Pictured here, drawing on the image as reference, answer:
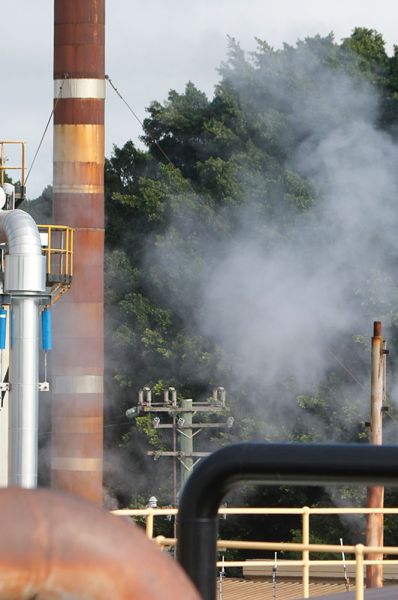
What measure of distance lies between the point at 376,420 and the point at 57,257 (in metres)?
8.04

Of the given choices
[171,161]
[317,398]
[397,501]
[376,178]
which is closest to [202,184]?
[171,161]

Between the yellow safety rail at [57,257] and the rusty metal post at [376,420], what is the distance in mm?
5372

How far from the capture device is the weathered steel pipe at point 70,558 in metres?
1.48

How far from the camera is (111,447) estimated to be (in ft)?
130

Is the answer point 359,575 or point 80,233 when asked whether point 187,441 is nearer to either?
point 80,233

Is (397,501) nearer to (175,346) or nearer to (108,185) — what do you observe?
(175,346)

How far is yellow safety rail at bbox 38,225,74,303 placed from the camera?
2326 centimetres

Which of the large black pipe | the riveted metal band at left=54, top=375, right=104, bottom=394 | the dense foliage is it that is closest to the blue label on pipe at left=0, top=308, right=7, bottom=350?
the riveted metal band at left=54, top=375, right=104, bottom=394

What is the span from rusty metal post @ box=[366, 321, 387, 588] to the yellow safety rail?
5372 millimetres

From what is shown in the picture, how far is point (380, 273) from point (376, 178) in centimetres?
307

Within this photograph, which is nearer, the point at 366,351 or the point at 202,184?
the point at 366,351

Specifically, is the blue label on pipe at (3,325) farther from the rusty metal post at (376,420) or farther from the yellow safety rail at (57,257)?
the rusty metal post at (376,420)

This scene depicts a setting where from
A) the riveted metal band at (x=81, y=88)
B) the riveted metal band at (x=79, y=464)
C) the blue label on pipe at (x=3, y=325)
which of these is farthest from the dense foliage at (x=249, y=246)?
the blue label on pipe at (x=3, y=325)

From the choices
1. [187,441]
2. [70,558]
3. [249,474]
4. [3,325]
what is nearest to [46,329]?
[3,325]
